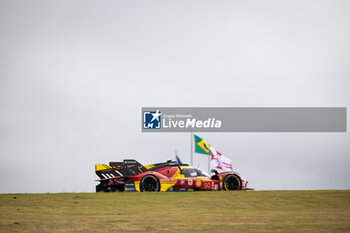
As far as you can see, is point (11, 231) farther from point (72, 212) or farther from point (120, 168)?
point (120, 168)

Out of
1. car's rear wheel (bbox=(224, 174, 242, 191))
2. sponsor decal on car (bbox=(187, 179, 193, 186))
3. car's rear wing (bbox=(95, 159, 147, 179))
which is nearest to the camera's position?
car's rear wing (bbox=(95, 159, 147, 179))

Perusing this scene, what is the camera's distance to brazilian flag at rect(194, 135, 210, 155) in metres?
34.9

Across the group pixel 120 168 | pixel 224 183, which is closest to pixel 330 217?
pixel 224 183

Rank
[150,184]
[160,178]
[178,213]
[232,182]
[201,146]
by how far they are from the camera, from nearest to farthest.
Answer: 1. [178,213]
2. [160,178]
3. [150,184]
4. [232,182]
5. [201,146]

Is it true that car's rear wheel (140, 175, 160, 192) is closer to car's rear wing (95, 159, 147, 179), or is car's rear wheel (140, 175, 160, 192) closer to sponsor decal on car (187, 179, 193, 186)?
car's rear wing (95, 159, 147, 179)

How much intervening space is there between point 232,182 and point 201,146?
10351mm

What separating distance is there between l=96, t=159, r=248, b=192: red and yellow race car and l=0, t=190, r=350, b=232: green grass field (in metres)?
4.26

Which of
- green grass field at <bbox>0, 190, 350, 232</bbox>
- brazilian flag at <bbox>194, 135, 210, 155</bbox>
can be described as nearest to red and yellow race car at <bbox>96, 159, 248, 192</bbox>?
green grass field at <bbox>0, 190, 350, 232</bbox>

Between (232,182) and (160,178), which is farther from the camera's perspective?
(232,182)

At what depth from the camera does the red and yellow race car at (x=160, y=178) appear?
76.9 ft

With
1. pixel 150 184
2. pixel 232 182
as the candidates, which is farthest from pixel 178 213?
pixel 232 182

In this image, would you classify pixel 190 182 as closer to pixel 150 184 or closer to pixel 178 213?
pixel 150 184

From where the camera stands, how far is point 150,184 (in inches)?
931

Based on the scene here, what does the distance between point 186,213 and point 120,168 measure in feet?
34.2
